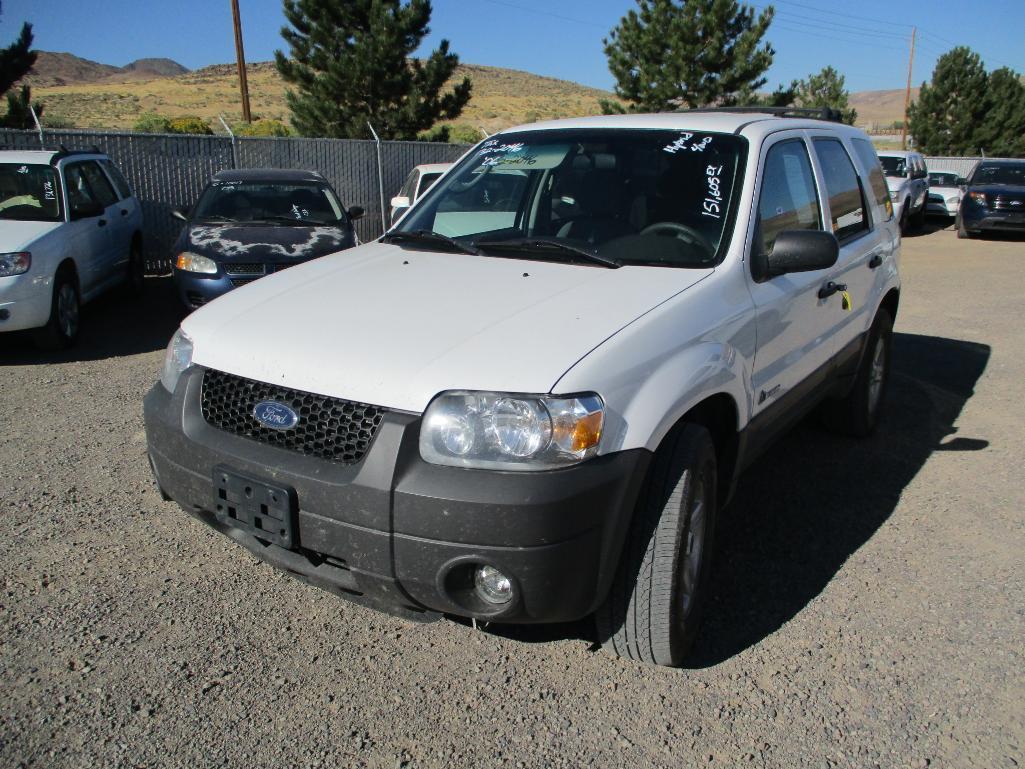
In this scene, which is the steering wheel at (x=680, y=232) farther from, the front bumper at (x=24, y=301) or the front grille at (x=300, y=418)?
the front bumper at (x=24, y=301)

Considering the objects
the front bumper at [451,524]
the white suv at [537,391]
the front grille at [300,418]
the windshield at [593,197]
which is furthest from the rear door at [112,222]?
the front bumper at [451,524]

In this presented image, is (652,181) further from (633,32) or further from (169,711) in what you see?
(633,32)

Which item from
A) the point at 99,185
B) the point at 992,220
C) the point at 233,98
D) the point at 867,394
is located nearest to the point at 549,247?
the point at 867,394

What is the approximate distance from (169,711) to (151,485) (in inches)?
77.9

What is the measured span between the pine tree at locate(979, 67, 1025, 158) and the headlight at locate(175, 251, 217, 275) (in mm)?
39397

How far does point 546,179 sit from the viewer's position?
418 centimetres

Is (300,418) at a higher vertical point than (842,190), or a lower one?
lower

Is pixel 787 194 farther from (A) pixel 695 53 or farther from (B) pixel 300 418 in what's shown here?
(A) pixel 695 53

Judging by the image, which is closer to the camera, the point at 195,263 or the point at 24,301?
the point at 24,301

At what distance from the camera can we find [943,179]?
24.9 metres

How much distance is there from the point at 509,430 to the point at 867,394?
3.60 metres

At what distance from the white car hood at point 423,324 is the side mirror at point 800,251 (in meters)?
0.36

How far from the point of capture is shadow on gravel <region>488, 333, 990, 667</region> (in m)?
3.35

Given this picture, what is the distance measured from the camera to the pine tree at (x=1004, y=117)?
3800 cm
